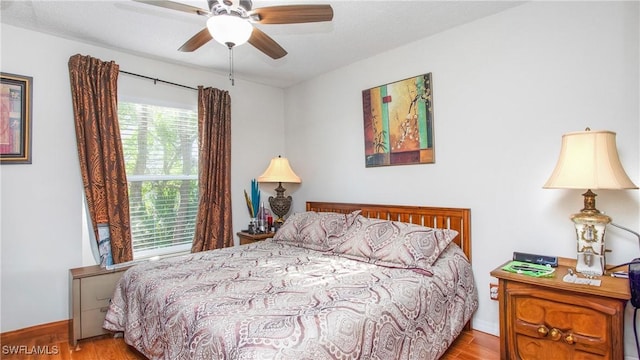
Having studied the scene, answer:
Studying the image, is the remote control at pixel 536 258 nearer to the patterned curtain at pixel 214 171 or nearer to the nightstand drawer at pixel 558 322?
the nightstand drawer at pixel 558 322

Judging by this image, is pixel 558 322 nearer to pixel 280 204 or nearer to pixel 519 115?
pixel 519 115

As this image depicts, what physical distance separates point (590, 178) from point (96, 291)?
135 inches

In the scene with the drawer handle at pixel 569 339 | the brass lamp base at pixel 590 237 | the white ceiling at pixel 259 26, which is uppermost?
the white ceiling at pixel 259 26

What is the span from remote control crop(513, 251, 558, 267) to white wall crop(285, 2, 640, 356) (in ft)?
0.50

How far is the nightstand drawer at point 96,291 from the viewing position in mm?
2480

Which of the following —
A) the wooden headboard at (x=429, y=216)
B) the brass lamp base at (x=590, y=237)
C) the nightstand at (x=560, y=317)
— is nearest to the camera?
the nightstand at (x=560, y=317)

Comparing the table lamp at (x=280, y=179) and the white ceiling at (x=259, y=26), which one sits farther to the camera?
the table lamp at (x=280, y=179)

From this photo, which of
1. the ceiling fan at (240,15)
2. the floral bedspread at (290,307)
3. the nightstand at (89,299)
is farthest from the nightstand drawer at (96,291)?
the ceiling fan at (240,15)

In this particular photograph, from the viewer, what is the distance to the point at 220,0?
161 cm

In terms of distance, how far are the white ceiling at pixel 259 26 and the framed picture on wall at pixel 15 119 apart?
46 centimetres

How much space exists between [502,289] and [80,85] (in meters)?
3.54

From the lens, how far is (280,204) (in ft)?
Result: 12.6

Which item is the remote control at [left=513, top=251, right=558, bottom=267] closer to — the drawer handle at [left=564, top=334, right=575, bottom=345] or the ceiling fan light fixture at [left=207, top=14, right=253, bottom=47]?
the drawer handle at [left=564, top=334, right=575, bottom=345]

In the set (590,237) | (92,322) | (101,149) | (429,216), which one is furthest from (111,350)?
(590,237)
